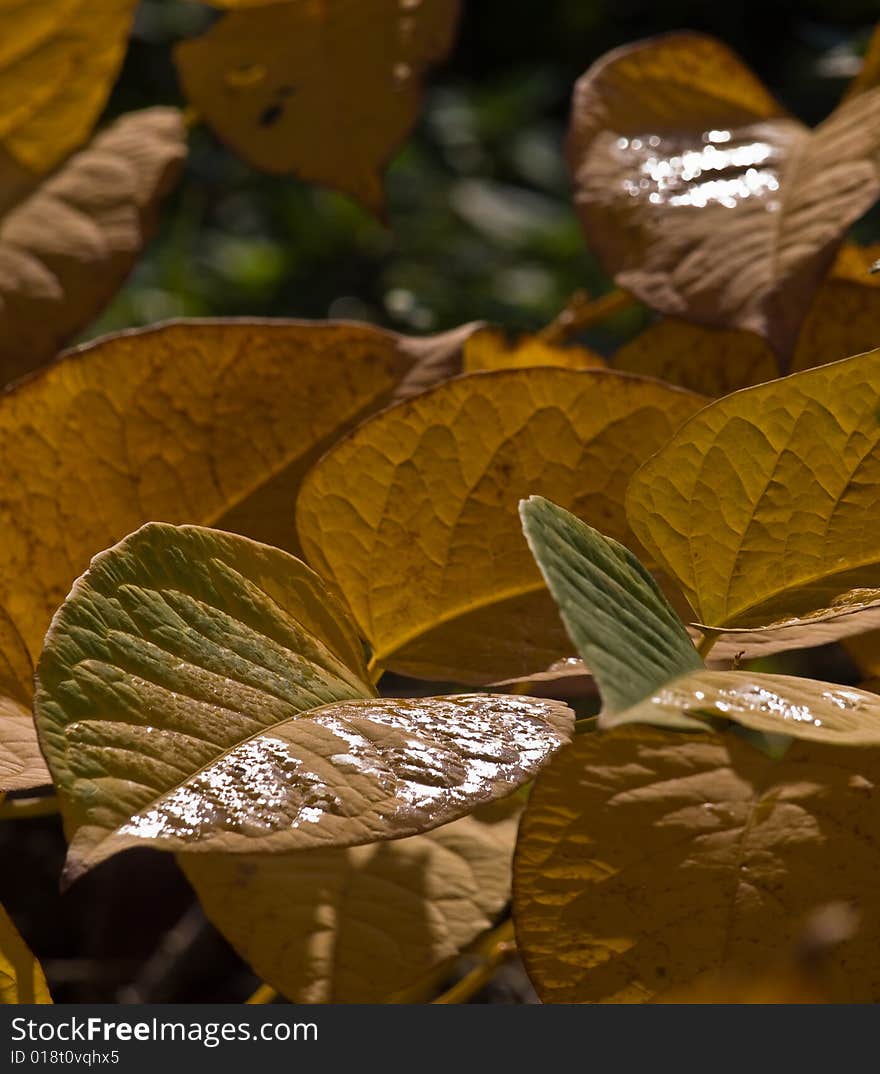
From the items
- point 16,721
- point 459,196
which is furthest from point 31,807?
point 459,196

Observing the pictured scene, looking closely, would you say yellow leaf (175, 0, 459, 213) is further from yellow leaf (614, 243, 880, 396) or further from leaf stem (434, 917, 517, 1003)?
leaf stem (434, 917, 517, 1003)

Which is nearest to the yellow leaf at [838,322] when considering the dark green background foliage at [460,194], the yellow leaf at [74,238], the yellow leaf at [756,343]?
the yellow leaf at [756,343]

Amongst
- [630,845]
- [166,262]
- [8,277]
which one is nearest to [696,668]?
[630,845]

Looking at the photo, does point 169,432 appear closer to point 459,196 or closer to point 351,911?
point 351,911

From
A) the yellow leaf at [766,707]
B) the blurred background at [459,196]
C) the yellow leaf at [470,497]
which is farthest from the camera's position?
the blurred background at [459,196]

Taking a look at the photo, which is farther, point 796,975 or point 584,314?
point 584,314

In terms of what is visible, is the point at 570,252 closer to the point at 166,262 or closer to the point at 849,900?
the point at 166,262

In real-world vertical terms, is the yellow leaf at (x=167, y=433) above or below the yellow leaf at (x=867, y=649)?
above

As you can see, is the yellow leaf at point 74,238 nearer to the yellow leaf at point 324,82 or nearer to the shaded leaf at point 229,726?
the yellow leaf at point 324,82

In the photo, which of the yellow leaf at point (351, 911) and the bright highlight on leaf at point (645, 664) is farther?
the yellow leaf at point (351, 911)
